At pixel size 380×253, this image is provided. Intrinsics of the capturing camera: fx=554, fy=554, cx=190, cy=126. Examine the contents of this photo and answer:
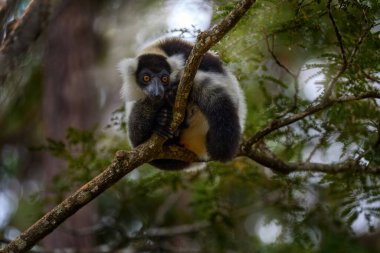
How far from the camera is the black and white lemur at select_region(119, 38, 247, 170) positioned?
515cm

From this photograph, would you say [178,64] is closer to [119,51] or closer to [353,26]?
[353,26]

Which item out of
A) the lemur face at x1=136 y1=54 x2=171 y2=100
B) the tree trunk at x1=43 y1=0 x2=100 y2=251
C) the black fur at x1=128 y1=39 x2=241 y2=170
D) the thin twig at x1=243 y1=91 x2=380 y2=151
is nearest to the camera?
the thin twig at x1=243 y1=91 x2=380 y2=151

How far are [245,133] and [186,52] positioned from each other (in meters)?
1.38

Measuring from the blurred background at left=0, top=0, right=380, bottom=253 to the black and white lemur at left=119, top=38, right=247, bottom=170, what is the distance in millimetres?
251

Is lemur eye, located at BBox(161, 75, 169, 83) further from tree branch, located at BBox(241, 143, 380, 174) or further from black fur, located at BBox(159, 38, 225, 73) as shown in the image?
tree branch, located at BBox(241, 143, 380, 174)

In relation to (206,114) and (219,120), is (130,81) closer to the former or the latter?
(206,114)

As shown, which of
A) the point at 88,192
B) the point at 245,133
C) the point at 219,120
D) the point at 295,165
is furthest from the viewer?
the point at 245,133

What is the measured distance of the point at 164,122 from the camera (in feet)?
16.4

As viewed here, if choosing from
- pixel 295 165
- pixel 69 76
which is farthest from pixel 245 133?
pixel 69 76

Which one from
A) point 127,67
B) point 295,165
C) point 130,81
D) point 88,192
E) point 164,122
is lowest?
point 88,192

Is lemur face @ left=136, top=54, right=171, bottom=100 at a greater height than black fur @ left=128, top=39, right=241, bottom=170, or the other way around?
lemur face @ left=136, top=54, right=171, bottom=100

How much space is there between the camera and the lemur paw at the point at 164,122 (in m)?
4.88

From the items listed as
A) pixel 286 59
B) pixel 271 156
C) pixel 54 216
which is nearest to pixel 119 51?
pixel 286 59

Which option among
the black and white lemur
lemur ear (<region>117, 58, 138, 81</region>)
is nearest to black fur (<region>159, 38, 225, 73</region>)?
the black and white lemur
